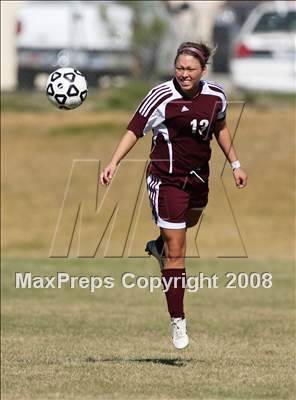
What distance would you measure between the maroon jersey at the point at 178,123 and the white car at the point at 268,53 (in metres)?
16.1

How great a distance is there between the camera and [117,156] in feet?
27.8

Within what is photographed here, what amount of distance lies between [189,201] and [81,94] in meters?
1.14

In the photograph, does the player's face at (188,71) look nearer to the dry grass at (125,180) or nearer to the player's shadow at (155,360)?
the player's shadow at (155,360)

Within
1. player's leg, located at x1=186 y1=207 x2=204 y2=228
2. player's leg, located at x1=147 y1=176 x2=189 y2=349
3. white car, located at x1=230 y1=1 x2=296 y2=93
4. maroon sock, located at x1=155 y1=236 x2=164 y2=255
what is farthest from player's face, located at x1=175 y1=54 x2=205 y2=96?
white car, located at x1=230 y1=1 x2=296 y2=93

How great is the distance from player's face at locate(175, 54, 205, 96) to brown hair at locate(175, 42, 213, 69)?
3 centimetres

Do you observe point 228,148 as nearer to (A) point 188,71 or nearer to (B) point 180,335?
(A) point 188,71

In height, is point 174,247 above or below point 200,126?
below

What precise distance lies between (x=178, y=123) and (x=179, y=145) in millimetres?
163

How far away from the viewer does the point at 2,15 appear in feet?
91.0

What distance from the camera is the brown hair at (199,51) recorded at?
855 centimetres

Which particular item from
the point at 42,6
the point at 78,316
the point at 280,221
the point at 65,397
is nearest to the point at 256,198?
the point at 280,221

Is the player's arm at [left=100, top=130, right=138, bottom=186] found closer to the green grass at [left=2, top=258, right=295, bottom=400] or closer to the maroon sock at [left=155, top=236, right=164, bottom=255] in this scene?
the maroon sock at [left=155, top=236, right=164, bottom=255]

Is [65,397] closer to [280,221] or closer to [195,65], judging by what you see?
[195,65]

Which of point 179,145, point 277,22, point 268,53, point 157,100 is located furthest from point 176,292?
point 277,22
